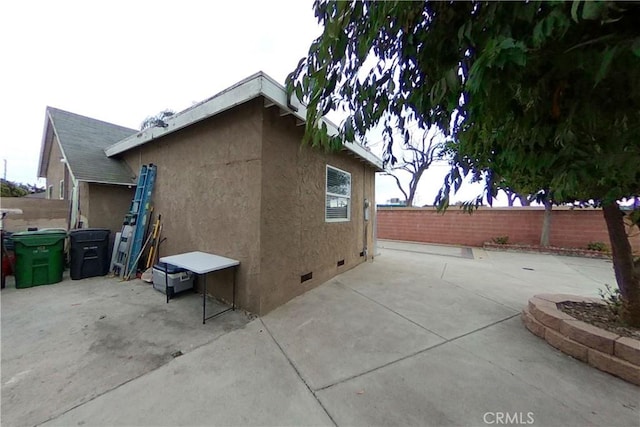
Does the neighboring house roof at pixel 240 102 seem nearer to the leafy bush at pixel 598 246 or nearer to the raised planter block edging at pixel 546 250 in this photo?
the raised planter block edging at pixel 546 250

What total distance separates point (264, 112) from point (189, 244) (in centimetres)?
299

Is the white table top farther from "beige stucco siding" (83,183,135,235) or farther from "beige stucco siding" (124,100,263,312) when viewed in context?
"beige stucco siding" (83,183,135,235)

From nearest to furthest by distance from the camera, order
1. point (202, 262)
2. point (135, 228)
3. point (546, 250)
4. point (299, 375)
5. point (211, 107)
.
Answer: point (299, 375) < point (202, 262) < point (211, 107) < point (135, 228) < point (546, 250)

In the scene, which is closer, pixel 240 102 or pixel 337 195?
pixel 240 102

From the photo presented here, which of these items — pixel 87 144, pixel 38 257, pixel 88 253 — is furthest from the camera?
pixel 87 144

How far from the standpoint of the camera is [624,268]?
9.09ft

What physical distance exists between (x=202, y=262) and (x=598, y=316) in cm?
525

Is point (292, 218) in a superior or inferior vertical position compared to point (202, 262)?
superior

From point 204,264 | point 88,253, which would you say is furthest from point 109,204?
point 204,264

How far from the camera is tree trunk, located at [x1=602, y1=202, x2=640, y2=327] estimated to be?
2629mm

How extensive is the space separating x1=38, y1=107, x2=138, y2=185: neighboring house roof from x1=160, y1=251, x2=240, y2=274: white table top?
3910 millimetres

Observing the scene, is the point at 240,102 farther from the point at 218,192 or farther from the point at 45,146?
the point at 45,146

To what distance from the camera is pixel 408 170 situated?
2441 centimetres

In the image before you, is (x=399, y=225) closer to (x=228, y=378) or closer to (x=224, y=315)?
(x=224, y=315)
